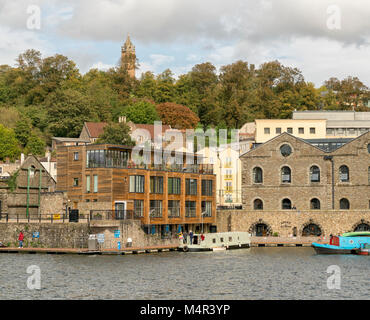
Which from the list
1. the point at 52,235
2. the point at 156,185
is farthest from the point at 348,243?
the point at 52,235

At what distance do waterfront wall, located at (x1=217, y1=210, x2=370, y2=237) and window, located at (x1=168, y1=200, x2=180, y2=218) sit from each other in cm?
1170

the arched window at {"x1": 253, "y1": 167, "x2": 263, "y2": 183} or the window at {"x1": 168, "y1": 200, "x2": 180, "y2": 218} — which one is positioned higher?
the arched window at {"x1": 253, "y1": 167, "x2": 263, "y2": 183}

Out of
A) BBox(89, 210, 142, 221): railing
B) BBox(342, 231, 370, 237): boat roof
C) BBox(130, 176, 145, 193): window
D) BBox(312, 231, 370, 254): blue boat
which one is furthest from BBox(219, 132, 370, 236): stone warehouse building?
BBox(89, 210, 142, 221): railing

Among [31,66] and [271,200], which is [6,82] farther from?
[271,200]

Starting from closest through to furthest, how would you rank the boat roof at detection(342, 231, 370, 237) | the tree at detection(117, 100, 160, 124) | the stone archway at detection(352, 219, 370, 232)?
the boat roof at detection(342, 231, 370, 237) < the stone archway at detection(352, 219, 370, 232) < the tree at detection(117, 100, 160, 124)

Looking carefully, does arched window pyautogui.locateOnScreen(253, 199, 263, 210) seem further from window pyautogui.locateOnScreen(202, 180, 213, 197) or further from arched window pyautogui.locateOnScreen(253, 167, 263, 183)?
window pyautogui.locateOnScreen(202, 180, 213, 197)

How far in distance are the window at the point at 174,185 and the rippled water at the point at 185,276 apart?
12323 millimetres

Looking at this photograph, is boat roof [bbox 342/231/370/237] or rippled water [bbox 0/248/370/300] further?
boat roof [bbox 342/231/370/237]

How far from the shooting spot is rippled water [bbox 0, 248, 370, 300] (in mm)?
41906

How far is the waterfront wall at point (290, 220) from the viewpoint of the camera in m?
85.8

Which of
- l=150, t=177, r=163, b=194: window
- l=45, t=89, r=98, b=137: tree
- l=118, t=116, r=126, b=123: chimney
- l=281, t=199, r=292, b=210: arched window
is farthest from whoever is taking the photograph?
l=118, t=116, r=126, b=123: chimney

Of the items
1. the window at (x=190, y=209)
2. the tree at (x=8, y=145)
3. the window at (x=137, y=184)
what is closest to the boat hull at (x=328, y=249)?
the window at (x=190, y=209)

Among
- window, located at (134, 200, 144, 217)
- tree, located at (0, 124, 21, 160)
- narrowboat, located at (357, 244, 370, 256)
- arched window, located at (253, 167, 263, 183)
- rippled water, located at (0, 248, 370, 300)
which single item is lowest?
rippled water, located at (0, 248, 370, 300)

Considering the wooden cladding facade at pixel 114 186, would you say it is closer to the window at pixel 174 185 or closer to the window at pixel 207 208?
the window at pixel 174 185
